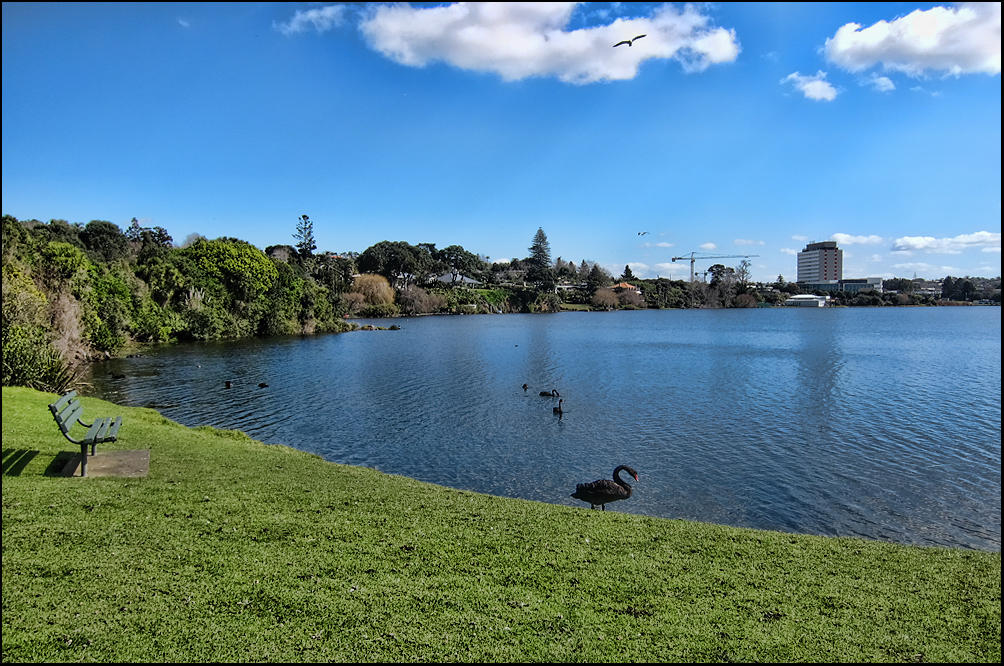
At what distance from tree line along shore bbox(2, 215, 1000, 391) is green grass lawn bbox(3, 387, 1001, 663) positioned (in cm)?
Result: 1753

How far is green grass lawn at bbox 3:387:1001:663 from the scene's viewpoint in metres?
4.71

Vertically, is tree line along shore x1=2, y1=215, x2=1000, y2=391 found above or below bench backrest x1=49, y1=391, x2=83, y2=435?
above

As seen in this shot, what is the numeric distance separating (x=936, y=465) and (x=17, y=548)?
20.8m

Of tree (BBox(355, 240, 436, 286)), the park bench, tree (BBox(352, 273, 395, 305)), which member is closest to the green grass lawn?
the park bench

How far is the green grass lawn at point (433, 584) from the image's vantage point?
15.5ft

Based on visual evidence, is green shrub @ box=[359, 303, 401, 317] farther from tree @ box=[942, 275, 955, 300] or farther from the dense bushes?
tree @ box=[942, 275, 955, 300]

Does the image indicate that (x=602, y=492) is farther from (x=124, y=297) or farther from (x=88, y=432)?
(x=124, y=297)

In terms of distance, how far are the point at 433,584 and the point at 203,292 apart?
2258 inches

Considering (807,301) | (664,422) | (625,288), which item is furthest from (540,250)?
(664,422)

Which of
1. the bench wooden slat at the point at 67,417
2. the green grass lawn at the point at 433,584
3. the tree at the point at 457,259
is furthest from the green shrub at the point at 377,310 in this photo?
the green grass lawn at the point at 433,584

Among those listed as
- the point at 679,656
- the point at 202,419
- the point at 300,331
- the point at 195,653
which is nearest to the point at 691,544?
the point at 679,656

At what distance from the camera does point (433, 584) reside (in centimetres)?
588

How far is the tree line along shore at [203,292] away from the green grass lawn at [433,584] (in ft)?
57.5

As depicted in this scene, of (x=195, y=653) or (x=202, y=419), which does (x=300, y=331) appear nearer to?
(x=202, y=419)
